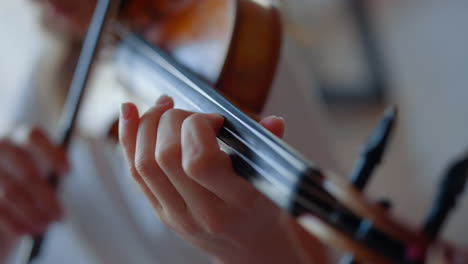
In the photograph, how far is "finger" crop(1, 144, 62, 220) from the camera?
469 millimetres

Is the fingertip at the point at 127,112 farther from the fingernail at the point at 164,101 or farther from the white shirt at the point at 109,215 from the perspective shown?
the white shirt at the point at 109,215

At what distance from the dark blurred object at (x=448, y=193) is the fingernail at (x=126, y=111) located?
8.1 inches

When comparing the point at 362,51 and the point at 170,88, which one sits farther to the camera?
the point at 362,51

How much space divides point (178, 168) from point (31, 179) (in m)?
0.31

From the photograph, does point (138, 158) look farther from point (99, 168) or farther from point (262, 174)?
point (99, 168)

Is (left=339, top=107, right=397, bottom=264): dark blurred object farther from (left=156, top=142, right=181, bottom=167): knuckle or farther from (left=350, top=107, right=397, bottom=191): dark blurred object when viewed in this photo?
(left=156, top=142, right=181, bottom=167): knuckle

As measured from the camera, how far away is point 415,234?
0.69 feet

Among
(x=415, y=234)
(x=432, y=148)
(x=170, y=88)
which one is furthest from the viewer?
(x=432, y=148)

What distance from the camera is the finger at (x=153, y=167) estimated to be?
239 millimetres

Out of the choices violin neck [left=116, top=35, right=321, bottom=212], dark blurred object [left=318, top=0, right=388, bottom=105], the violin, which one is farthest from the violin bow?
dark blurred object [left=318, top=0, right=388, bottom=105]

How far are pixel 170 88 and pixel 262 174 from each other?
15cm

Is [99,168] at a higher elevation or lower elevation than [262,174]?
lower

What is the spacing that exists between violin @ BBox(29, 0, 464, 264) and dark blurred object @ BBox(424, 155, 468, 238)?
30 mm

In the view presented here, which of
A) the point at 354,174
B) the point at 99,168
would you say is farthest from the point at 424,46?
the point at 354,174
